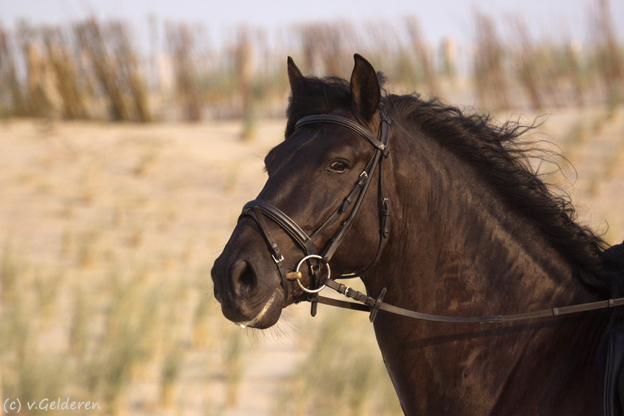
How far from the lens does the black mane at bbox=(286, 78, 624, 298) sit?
90.1 inches

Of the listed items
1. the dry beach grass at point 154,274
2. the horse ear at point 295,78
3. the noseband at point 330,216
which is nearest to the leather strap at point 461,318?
the noseband at point 330,216

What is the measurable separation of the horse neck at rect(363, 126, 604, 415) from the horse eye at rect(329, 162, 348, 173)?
0.65ft

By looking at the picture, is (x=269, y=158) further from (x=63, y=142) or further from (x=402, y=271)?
(x=63, y=142)

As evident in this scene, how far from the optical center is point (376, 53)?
15008 millimetres

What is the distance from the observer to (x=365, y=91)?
2.22 meters

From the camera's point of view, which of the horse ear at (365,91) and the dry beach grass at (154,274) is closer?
the horse ear at (365,91)

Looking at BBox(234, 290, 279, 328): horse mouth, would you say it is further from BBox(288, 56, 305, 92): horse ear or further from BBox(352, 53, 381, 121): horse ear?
BBox(288, 56, 305, 92): horse ear

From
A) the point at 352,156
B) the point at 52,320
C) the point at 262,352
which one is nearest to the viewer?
the point at 352,156

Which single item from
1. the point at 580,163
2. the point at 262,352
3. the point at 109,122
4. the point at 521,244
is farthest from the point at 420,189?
the point at 109,122

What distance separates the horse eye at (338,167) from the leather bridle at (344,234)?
0.23 feet

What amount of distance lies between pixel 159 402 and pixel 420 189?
4161 mm

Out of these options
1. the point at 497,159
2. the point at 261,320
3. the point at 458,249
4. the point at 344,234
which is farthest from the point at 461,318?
the point at 261,320

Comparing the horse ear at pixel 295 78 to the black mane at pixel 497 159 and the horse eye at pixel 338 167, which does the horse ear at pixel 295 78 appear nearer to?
the black mane at pixel 497 159

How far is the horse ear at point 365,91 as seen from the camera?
2.19 meters
